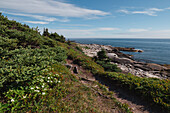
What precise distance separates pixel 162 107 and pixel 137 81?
2.66 metres

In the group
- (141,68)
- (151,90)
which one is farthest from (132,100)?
(141,68)

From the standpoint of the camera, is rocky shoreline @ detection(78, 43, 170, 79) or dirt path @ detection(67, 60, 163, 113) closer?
dirt path @ detection(67, 60, 163, 113)

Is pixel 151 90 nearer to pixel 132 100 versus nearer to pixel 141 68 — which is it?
pixel 132 100

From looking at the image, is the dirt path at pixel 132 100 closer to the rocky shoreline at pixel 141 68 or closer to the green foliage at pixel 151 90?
the green foliage at pixel 151 90

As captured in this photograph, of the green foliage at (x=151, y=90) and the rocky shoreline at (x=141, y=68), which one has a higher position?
the green foliage at (x=151, y=90)

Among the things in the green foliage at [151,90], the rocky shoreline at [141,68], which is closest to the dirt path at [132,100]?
the green foliage at [151,90]

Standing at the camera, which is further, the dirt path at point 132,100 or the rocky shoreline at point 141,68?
the rocky shoreline at point 141,68

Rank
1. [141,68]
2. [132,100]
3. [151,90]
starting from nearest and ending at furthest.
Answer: [151,90] < [132,100] < [141,68]

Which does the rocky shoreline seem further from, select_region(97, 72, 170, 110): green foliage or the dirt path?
the dirt path

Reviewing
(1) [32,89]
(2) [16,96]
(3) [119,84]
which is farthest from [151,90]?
(2) [16,96]

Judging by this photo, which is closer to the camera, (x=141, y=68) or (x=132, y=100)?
(x=132, y=100)

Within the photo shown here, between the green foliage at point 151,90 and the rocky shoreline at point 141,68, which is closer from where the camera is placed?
the green foliage at point 151,90

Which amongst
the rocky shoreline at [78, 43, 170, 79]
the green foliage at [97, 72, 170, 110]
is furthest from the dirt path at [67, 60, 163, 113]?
the rocky shoreline at [78, 43, 170, 79]

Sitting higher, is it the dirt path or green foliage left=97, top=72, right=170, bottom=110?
green foliage left=97, top=72, right=170, bottom=110
